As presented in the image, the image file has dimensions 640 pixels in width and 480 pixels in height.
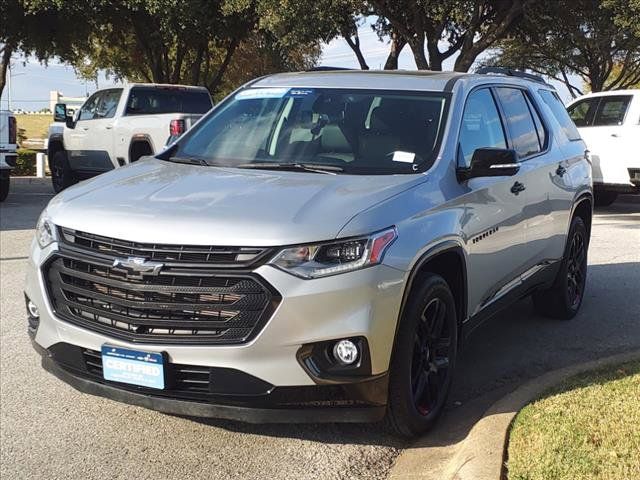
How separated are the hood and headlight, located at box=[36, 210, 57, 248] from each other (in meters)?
0.07

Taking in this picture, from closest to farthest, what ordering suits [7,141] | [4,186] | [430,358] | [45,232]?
[45,232], [430,358], [7,141], [4,186]

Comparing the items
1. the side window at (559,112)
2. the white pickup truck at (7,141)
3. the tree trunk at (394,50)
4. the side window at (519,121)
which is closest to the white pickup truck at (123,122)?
the white pickup truck at (7,141)

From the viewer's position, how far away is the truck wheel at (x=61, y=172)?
15562mm

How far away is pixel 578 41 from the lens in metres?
28.1

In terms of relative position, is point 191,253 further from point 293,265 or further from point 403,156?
point 403,156

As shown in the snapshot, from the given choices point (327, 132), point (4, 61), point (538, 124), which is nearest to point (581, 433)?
point (327, 132)

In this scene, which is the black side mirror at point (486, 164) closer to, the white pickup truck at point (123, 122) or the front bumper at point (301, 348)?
the front bumper at point (301, 348)

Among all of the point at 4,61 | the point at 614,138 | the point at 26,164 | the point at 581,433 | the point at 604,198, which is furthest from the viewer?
the point at 4,61

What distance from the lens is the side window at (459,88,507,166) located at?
15.6 feet

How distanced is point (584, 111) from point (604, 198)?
1.86m

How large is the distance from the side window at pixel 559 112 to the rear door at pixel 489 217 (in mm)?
1382

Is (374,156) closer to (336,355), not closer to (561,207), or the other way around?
(336,355)

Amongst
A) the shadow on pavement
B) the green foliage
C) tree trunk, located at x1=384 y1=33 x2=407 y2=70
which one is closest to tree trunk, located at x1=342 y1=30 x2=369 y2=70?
tree trunk, located at x1=384 y1=33 x2=407 y2=70

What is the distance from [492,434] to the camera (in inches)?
151
